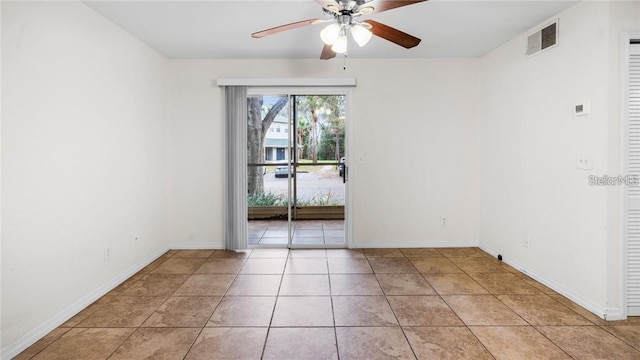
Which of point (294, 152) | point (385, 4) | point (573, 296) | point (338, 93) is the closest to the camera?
point (385, 4)

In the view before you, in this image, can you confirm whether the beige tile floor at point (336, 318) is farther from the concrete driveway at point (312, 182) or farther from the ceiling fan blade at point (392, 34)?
the ceiling fan blade at point (392, 34)

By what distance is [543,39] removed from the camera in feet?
10.6

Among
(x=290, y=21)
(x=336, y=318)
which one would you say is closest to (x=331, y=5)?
(x=290, y=21)

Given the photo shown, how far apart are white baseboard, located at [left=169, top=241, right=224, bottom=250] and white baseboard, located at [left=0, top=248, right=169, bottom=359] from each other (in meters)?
0.77

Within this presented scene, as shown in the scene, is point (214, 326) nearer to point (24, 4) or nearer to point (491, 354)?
point (491, 354)

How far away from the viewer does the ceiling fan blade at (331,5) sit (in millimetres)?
2094

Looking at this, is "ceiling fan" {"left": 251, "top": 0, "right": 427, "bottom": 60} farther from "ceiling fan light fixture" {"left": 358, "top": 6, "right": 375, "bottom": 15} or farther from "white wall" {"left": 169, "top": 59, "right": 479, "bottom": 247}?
"white wall" {"left": 169, "top": 59, "right": 479, "bottom": 247}

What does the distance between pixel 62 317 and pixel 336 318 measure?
6.77 ft

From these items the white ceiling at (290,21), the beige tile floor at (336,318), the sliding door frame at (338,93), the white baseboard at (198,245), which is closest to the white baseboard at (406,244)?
the sliding door frame at (338,93)

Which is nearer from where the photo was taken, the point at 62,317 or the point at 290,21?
the point at 62,317

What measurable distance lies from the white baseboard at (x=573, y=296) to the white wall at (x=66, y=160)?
4105 millimetres

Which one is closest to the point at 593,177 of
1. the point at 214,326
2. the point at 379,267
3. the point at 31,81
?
the point at 379,267

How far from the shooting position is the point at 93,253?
2947mm

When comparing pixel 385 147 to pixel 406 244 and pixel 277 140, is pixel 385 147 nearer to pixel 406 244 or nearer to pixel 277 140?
pixel 406 244
